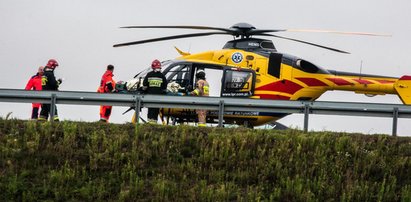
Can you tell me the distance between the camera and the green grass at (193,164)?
14367 millimetres

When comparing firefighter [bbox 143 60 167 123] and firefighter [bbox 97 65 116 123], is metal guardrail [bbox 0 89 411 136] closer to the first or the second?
firefighter [bbox 143 60 167 123]

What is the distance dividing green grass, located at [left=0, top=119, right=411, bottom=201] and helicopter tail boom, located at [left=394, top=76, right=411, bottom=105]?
7.73m

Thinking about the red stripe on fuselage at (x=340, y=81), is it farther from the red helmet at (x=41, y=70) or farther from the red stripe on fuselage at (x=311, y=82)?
the red helmet at (x=41, y=70)

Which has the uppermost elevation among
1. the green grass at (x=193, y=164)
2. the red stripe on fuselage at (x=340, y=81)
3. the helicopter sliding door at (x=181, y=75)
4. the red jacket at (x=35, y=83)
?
the red stripe on fuselage at (x=340, y=81)

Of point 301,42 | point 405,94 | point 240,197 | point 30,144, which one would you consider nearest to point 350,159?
point 240,197

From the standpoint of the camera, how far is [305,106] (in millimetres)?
19531

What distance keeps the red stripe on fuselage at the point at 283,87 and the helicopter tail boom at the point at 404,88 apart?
2518 mm

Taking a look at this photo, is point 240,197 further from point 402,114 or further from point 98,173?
point 402,114

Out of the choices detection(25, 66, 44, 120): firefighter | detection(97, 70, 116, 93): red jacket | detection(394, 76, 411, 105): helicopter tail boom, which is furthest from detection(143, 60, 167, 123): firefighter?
detection(394, 76, 411, 105): helicopter tail boom

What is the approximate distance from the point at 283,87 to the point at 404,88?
305 centimetres

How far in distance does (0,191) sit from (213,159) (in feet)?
11.1

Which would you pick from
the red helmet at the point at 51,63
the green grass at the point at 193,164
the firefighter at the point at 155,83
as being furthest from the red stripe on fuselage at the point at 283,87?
the green grass at the point at 193,164

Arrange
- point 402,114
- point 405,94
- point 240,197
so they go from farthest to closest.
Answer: point 405,94
point 402,114
point 240,197

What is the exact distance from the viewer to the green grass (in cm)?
1437
